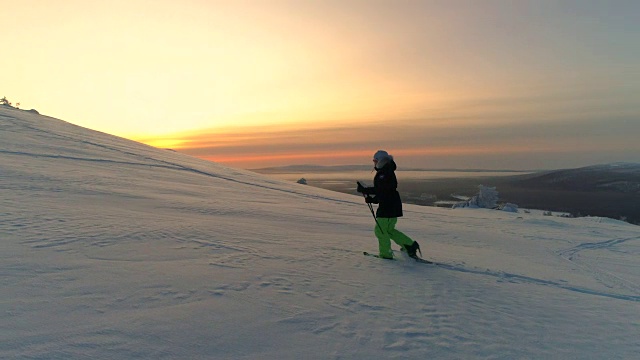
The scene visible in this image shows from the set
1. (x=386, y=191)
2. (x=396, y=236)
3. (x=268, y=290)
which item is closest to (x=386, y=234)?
(x=396, y=236)

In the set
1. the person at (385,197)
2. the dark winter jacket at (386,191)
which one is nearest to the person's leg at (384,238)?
the person at (385,197)

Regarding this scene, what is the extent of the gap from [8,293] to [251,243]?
376cm

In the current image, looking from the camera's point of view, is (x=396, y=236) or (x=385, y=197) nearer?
(x=385, y=197)

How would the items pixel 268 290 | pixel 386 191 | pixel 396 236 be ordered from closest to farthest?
pixel 268 290 → pixel 386 191 → pixel 396 236

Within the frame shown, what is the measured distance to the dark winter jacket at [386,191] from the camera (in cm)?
718

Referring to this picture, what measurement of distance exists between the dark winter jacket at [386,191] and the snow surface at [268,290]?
2.97 feet

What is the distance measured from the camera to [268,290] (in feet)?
16.0

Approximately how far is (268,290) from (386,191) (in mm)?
3205

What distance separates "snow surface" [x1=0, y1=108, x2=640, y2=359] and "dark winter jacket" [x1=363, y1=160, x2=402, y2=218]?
905mm

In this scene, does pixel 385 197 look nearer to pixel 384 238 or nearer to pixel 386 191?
pixel 386 191

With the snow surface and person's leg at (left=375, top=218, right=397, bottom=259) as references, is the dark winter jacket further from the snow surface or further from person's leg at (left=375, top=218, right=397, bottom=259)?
the snow surface

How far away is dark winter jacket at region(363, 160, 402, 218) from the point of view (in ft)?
23.5

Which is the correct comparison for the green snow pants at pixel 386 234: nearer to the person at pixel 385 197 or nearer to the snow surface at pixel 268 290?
the person at pixel 385 197

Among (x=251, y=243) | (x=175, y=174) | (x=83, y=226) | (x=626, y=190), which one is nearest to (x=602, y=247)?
(x=251, y=243)
